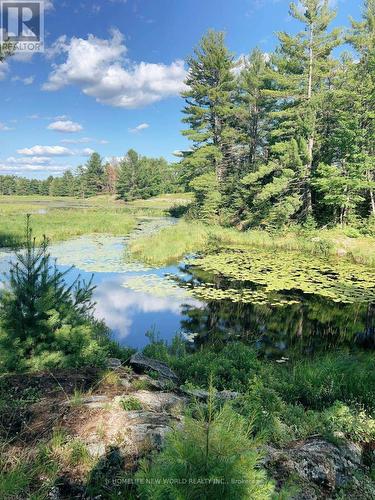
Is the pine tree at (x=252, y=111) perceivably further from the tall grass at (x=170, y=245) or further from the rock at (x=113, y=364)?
the rock at (x=113, y=364)

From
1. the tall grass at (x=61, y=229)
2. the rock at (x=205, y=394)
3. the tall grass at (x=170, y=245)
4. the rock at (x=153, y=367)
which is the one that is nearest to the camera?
the rock at (x=205, y=394)

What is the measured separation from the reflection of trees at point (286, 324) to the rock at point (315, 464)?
5.51m

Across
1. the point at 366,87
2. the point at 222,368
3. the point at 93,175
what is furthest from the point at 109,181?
the point at 222,368

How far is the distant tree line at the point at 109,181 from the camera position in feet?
288

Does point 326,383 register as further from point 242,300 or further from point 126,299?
point 126,299

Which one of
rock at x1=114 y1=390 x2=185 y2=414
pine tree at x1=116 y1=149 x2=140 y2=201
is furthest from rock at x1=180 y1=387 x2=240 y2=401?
pine tree at x1=116 y1=149 x2=140 y2=201

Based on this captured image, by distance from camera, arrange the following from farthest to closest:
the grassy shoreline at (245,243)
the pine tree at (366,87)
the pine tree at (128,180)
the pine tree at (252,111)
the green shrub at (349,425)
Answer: the pine tree at (128,180) → the pine tree at (252,111) → the pine tree at (366,87) → the grassy shoreline at (245,243) → the green shrub at (349,425)

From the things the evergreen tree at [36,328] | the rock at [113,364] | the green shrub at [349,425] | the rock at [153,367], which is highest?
the evergreen tree at [36,328]

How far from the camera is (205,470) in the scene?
217cm

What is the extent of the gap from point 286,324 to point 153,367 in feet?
20.6

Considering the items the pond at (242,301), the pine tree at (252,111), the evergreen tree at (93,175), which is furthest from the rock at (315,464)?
the evergreen tree at (93,175)

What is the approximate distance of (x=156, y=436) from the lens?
346 cm

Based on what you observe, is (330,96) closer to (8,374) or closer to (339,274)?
(339,274)

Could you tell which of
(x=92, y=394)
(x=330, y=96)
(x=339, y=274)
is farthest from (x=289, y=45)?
(x=92, y=394)
